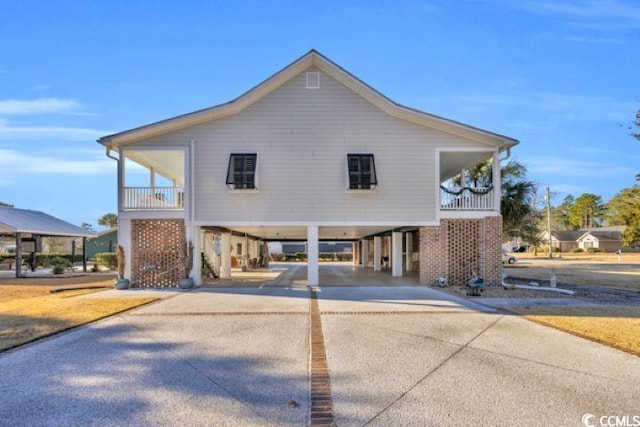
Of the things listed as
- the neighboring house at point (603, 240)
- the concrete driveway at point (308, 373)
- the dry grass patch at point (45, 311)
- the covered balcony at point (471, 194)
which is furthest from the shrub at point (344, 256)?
the neighboring house at point (603, 240)

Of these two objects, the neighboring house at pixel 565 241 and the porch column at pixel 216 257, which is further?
the neighboring house at pixel 565 241

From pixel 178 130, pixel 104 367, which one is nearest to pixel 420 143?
pixel 178 130

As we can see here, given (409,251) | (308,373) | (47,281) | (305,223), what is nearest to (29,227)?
(47,281)

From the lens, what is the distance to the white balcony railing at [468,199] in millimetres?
15547

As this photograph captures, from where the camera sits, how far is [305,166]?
1495cm

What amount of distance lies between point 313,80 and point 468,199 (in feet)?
23.8

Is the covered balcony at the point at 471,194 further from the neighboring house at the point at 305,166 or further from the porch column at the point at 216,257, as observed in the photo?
the porch column at the point at 216,257

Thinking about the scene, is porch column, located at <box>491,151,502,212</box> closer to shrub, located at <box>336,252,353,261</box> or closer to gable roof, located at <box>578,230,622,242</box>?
shrub, located at <box>336,252,353,261</box>

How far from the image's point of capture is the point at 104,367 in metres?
5.60

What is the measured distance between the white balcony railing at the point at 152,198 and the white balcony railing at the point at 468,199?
32.3 ft

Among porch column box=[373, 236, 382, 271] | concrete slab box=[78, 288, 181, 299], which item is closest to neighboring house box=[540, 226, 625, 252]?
porch column box=[373, 236, 382, 271]

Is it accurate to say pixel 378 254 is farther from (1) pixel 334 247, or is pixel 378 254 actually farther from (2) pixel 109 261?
(1) pixel 334 247

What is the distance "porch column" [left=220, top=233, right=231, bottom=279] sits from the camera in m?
20.0

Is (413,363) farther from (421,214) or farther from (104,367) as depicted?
(421,214)
